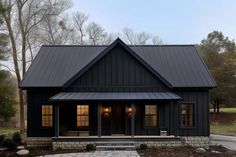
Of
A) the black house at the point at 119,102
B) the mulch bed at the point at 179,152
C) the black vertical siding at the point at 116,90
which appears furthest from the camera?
the black vertical siding at the point at 116,90

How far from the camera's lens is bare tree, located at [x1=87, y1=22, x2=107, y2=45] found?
4314cm

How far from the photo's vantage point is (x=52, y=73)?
2003 cm

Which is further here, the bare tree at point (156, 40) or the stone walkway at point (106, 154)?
the bare tree at point (156, 40)

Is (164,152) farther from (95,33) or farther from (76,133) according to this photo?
(95,33)

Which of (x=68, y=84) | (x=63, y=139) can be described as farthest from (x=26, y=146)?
(x=68, y=84)

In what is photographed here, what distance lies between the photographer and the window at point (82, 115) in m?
19.1

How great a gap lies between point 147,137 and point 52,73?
7473 millimetres

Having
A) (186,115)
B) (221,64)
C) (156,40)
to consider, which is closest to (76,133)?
(186,115)

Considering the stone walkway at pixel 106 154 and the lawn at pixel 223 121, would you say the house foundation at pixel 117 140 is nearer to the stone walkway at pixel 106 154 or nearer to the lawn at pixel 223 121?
the stone walkway at pixel 106 154

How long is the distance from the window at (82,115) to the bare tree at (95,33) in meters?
24.4

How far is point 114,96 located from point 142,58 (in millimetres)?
3448

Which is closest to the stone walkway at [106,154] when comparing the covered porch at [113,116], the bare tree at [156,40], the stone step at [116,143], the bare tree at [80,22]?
the stone step at [116,143]

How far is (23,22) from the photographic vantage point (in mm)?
29719

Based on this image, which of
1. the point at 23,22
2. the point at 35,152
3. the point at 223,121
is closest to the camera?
the point at 35,152
